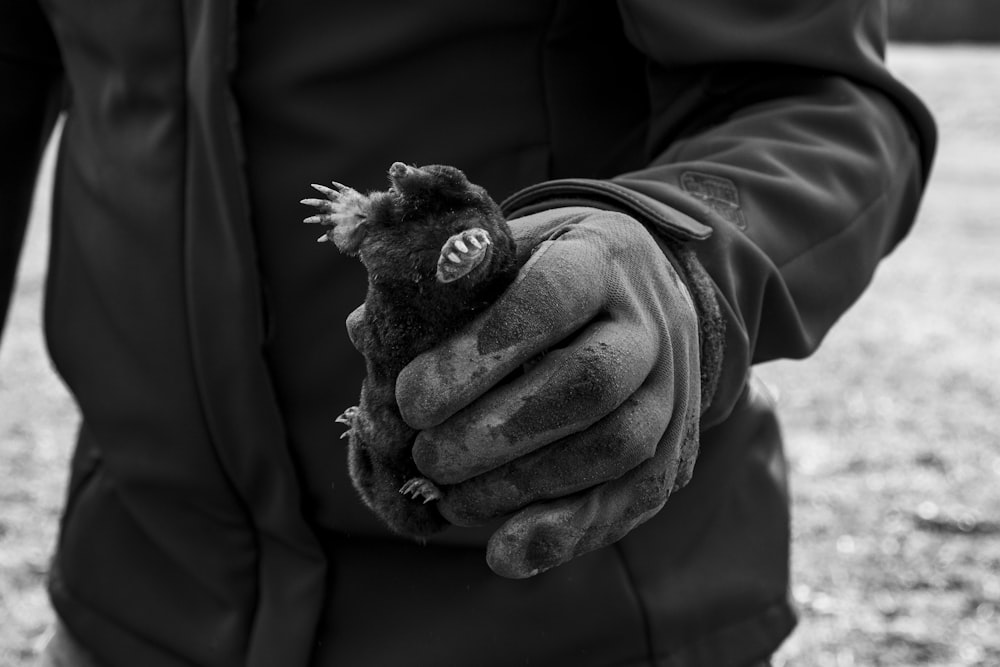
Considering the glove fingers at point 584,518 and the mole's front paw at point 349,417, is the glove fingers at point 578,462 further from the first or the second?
the mole's front paw at point 349,417

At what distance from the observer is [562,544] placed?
3.91 ft

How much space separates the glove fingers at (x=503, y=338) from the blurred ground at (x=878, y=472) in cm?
310

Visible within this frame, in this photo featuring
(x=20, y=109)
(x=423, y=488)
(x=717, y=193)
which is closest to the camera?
(x=423, y=488)

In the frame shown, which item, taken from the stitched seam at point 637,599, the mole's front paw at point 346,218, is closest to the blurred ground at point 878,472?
the stitched seam at point 637,599

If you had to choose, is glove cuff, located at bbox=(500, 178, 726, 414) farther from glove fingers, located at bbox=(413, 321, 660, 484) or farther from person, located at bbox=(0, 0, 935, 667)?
glove fingers, located at bbox=(413, 321, 660, 484)

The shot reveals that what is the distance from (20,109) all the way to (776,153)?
1.41 metres

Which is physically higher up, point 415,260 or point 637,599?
point 415,260

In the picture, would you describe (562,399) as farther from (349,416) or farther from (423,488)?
(349,416)

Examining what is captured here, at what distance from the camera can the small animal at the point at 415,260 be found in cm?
113

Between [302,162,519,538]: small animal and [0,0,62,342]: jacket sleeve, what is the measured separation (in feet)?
3.79

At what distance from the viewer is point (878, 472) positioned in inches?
215

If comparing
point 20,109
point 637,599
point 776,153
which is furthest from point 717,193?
point 20,109

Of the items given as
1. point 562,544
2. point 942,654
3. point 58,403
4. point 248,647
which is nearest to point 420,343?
point 562,544

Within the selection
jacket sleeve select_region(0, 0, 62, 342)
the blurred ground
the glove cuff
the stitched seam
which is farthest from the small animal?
the blurred ground
